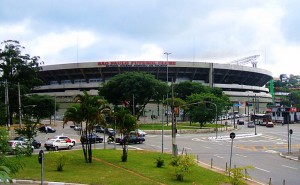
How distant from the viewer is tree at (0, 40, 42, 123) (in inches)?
3221

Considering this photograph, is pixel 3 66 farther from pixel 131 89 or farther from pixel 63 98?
pixel 63 98

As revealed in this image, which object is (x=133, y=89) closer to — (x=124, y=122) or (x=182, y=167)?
(x=124, y=122)

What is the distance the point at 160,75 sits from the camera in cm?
12262

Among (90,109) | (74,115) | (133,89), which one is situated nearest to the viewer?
(90,109)

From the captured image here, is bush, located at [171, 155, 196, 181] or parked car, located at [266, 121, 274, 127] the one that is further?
parked car, located at [266, 121, 274, 127]

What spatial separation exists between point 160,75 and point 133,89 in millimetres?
41246

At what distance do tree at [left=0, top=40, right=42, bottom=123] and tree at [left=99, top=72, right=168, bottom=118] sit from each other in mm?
17298

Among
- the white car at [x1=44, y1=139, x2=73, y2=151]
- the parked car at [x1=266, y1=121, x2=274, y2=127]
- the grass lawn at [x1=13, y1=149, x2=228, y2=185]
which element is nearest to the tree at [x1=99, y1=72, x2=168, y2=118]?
the parked car at [x1=266, y1=121, x2=274, y2=127]

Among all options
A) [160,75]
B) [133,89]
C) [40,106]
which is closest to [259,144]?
[133,89]

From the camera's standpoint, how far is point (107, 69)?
118 m

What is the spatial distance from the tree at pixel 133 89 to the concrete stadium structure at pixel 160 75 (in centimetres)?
2305

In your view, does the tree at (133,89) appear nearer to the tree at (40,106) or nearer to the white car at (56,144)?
the tree at (40,106)

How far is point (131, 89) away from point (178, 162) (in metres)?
59.7

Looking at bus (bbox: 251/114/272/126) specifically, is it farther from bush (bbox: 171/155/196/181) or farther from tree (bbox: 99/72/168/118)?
bush (bbox: 171/155/196/181)
